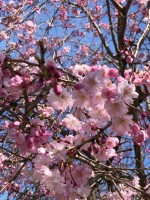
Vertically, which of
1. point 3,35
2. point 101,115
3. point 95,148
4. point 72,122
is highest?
point 3,35

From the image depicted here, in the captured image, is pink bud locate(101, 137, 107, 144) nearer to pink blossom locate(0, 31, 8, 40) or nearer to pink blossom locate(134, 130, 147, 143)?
pink blossom locate(134, 130, 147, 143)

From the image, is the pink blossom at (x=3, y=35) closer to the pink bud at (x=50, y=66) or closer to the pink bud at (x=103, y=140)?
the pink bud at (x=103, y=140)

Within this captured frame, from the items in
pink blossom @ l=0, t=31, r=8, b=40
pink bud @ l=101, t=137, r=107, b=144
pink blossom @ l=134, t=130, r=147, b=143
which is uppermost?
pink blossom @ l=0, t=31, r=8, b=40

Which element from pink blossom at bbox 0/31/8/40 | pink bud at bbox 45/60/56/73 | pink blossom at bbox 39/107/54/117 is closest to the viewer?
pink bud at bbox 45/60/56/73

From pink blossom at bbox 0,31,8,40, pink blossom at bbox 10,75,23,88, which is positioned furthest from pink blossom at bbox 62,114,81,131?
pink blossom at bbox 0,31,8,40

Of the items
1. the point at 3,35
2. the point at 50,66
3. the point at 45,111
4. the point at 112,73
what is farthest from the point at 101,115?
the point at 3,35

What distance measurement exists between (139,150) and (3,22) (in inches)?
116

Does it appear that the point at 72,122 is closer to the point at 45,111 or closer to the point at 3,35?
the point at 45,111

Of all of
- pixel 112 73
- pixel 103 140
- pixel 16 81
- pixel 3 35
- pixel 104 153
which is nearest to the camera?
pixel 16 81

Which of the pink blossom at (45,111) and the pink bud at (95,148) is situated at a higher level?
the pink blossom at (45,111)

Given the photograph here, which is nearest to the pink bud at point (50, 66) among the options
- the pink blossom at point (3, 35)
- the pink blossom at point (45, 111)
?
the pink blossom at point (45, 111)

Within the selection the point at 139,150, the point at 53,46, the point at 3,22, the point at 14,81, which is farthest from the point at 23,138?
the point at 53,46

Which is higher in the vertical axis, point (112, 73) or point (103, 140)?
point (112, 73)

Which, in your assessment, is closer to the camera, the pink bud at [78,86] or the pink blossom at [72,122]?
the pink bud at [78,86]
